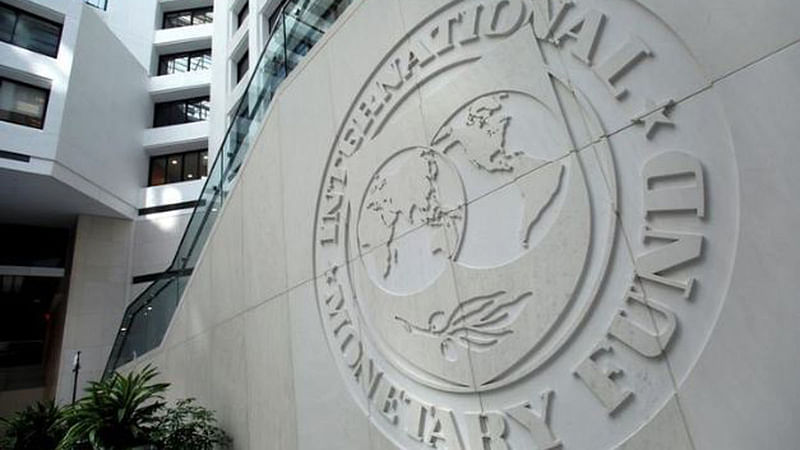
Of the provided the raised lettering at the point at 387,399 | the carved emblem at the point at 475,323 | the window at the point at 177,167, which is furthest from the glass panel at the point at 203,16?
the carved emblem at the point at 475,323

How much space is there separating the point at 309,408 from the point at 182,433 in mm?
1724

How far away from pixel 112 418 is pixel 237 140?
144 inches

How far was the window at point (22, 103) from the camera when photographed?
10.6m

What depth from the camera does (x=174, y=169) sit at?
15039 millimetres

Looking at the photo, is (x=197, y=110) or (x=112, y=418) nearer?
(x=112, y=418)

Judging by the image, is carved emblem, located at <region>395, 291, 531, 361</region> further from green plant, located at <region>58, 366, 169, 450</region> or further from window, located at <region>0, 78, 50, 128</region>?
window, located at <region>0, 78, 50, 128</region>

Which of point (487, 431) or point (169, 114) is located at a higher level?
point (169, 114)

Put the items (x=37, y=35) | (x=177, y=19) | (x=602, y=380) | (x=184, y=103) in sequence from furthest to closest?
(x=177, y=19), (x=184, y=103), (x=37, y=35), (x=602, y=380)

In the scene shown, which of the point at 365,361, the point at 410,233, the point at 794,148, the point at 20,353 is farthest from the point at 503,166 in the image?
the point at 20,353

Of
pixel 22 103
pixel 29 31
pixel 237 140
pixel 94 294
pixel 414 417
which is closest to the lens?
pixel 414 417

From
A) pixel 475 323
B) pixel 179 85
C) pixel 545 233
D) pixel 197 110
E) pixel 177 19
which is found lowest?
pixel 475 323

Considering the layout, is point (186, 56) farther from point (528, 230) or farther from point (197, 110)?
point (528, 230)

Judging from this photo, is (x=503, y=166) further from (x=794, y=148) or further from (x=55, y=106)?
(x=55, y=106)

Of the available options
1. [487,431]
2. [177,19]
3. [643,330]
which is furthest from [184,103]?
[643,330]
